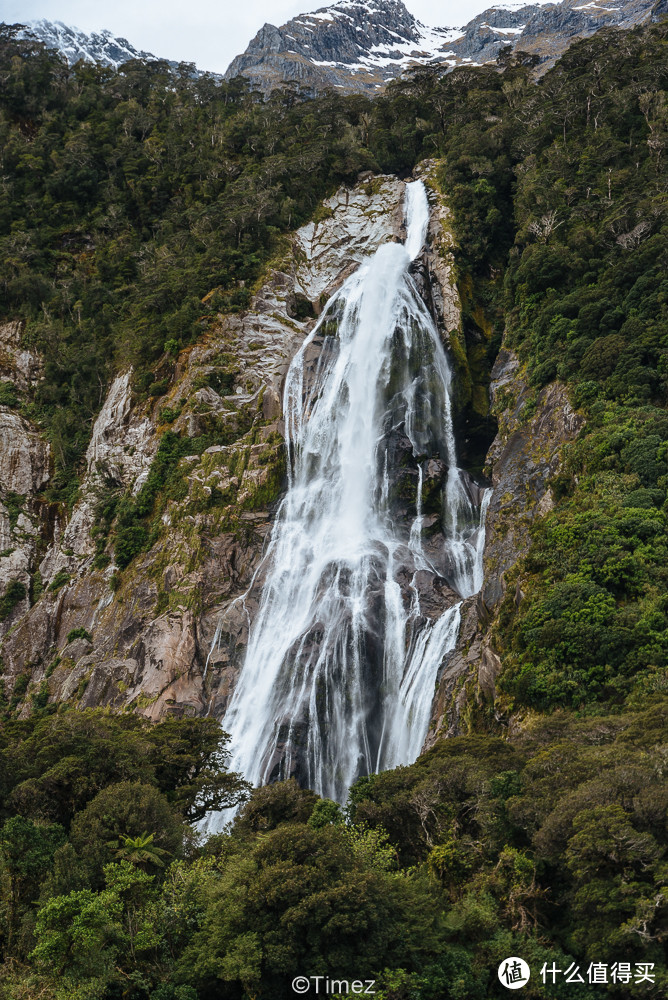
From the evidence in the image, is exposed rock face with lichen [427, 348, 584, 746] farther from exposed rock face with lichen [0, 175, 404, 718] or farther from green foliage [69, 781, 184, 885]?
green foliage [69, 781, 184, 885]

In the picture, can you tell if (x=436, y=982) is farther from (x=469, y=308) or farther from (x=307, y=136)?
(x=307, y=136)

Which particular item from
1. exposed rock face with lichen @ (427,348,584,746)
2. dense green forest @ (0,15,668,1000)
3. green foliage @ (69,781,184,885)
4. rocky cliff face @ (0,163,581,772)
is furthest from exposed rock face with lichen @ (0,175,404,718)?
green foliage @ (69,781,184,885)

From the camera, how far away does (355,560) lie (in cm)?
3253

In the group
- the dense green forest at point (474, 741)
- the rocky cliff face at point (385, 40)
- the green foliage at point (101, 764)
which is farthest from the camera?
the rocky cliff face at point (385, 40)

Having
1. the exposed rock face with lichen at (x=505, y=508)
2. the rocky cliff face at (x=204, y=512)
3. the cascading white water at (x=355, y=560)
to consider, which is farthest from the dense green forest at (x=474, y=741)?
the cascading white water at (x=355, y=560)

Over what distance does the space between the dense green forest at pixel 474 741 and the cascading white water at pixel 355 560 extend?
3.71 metres

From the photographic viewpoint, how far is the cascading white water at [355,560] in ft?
90.2

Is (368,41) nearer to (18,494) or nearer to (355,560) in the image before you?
(18,494)

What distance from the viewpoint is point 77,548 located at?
137 feet

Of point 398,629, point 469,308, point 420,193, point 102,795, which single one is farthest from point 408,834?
point 420,193

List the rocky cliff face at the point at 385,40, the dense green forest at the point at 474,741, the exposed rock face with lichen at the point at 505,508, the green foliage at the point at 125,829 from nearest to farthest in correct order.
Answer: the dense green forest at the point at 474,741 < the green foliage at the point at 125,829 < the exposed rock face with lichen at the point at 505,508 < the rocky cliff face at the point at 385,40

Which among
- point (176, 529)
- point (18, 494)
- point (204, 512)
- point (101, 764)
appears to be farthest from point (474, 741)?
point (18, 494)

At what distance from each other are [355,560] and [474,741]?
13.9 m

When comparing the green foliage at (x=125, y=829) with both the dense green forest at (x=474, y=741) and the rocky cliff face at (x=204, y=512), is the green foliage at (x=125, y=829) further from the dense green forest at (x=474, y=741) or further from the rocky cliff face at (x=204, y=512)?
the rocky cliff face at (x=204, y=512)
